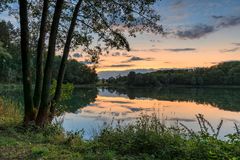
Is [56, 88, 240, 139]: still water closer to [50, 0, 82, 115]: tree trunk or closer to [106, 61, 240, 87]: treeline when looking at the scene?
[50, 0, 82, 115]: tree trunk

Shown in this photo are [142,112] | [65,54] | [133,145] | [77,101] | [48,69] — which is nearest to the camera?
[133,145]

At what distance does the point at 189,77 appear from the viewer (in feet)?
318

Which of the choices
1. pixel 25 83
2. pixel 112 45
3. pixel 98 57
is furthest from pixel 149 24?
pixel 25 83

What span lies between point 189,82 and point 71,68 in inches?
1579

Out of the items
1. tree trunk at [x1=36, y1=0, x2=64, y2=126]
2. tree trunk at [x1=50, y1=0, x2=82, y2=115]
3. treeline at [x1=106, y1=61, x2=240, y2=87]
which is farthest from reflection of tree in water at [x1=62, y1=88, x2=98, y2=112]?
treeline at [x1=106, y1=61, x2=240, y2=87]

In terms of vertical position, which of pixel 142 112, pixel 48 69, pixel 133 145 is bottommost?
pixel 133 145

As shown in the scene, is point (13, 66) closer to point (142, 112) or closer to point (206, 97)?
point (206, 97)

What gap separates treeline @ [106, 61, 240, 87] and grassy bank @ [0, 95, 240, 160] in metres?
66.3

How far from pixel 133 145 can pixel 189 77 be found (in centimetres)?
8988

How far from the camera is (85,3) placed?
565 inches

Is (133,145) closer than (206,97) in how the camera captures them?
Yes

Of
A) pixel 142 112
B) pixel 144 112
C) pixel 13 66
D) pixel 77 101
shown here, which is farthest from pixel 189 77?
pixel 142 112

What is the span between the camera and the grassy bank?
293 inches

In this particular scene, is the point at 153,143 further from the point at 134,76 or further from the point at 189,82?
the point at 134,76
